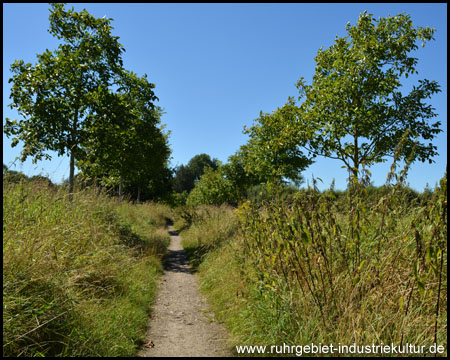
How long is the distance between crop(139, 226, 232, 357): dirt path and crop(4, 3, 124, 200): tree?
15.9 ft

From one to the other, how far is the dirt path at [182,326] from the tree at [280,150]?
6.49m

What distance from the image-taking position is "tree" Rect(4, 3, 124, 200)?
9039mm

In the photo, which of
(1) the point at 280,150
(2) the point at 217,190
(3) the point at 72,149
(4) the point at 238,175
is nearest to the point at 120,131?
(3) the point at 72,149

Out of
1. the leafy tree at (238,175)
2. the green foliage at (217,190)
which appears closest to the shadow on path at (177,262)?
the green foliage at (217,190)

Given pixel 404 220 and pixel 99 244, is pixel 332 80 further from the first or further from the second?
pixel 99 244

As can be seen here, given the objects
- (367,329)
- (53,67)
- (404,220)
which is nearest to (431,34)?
(404,220)

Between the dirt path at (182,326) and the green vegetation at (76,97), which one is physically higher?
the green vegetation at (76,97)

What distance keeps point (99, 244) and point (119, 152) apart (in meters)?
4.81

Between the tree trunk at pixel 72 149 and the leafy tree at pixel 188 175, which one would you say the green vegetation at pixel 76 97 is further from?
the leafy tree at pixel 188 175

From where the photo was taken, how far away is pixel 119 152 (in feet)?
34.5

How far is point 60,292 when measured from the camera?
3865mm

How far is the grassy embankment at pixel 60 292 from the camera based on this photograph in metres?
3.34

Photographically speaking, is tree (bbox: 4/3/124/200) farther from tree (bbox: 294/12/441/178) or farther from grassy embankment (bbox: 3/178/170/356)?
tree (bbox: 294/12/441/178)

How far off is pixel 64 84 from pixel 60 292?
7.35 meters
